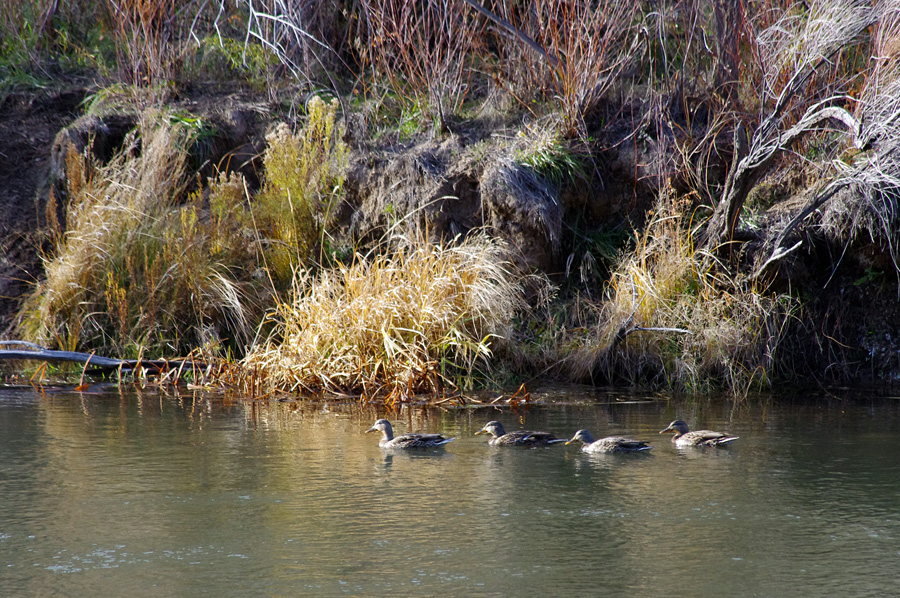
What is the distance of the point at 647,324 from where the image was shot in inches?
417

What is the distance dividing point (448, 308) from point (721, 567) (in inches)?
231

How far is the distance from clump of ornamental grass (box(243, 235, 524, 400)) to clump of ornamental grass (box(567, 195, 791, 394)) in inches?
45.2

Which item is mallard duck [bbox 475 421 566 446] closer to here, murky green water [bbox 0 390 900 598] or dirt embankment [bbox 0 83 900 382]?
murky green water [bbox 0 390 900 598]

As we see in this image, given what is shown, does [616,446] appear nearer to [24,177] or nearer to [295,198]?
[295,198]

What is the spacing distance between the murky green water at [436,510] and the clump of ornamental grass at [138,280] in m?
2.72

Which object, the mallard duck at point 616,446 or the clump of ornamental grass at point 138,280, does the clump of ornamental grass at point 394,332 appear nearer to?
the clump of ornamental grass at point 138,280

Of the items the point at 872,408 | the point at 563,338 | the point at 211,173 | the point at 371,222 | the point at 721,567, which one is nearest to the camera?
the point at 721,567

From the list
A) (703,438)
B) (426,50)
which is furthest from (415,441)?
(426,50)

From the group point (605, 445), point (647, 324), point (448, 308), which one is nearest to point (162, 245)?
point (448, 308)

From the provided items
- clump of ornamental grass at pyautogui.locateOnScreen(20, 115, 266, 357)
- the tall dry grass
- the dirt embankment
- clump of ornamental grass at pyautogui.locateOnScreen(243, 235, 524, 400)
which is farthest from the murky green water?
the tall dry grass

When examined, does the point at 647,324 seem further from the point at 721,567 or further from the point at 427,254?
the point at 721,567

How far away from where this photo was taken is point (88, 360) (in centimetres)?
1068

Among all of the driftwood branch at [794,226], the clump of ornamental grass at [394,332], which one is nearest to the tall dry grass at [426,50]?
the clump of ornamental grass at [394,332]

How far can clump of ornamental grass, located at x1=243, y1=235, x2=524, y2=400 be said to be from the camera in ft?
33.2
